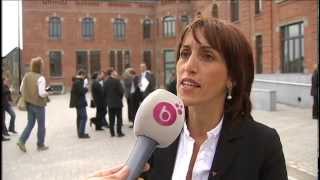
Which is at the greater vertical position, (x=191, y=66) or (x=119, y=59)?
(x=119, y=59)

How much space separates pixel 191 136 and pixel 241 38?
1.47 ft

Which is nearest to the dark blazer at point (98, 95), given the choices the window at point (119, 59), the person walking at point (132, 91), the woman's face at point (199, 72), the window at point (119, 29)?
the person walking at point (132, 91)

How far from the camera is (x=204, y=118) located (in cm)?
210

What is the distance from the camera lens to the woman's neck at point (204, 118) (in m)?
2.09

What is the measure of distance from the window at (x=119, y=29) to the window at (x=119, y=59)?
4.18 ft

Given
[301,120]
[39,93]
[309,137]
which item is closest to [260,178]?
[39,93]

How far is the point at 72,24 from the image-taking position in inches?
1809

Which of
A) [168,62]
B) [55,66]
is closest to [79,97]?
[55,66]

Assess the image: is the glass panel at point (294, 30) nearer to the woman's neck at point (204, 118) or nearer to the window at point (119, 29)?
the woman's neck at point (204, 118)

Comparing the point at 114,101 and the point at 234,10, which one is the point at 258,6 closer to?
the point at 234,10

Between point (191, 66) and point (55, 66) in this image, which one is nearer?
point (191, 66)

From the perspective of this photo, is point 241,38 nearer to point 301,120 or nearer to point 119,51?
point 301,120

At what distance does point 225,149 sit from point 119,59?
45.5 m

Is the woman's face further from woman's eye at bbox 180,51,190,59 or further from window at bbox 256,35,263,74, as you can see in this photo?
window at bbox 256,35,263,74
